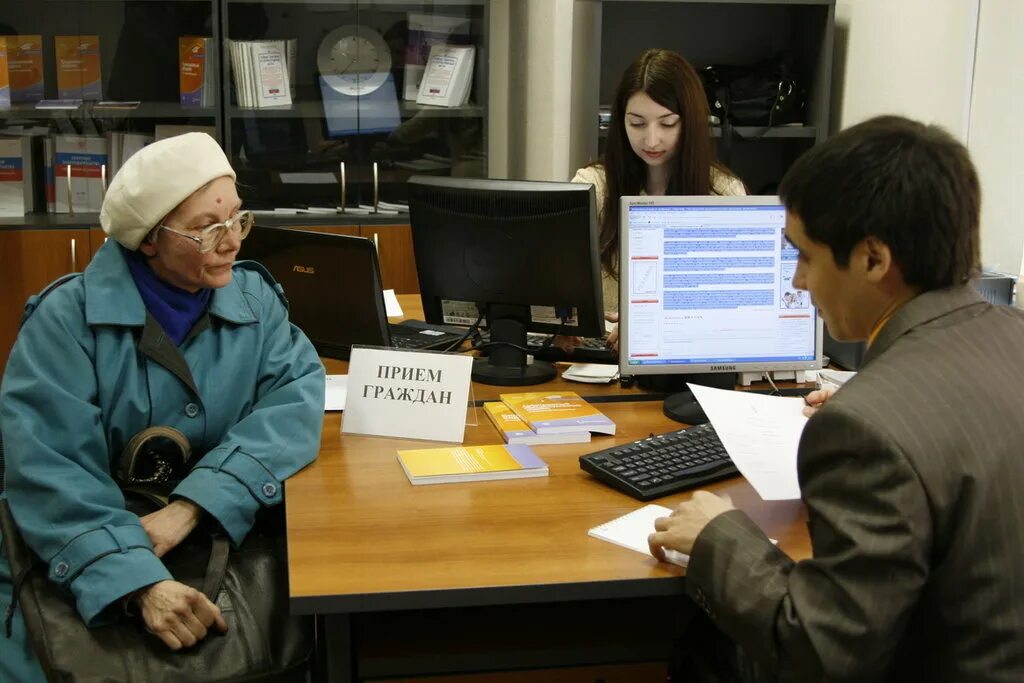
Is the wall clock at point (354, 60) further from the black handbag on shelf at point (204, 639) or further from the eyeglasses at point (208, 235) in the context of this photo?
the black handbag on shelf at point (204, 639)

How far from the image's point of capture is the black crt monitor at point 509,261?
2260 mm

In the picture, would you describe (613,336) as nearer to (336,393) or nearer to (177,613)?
(336,393)

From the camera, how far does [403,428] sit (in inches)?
Answer: 78.5

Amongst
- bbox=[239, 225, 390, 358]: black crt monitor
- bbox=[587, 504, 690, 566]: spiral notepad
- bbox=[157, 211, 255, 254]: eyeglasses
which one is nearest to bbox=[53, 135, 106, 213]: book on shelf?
bbox=[239, 225, 390, 358]: black crt monitor

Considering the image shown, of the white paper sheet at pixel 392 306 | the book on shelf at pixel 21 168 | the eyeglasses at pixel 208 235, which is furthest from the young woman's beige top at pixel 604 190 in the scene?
the book on shelf at pixel 21 168

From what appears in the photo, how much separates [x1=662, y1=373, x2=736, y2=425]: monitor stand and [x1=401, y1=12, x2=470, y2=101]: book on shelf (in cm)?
242

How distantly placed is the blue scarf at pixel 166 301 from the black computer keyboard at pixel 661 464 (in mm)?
708

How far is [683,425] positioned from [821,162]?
93cm

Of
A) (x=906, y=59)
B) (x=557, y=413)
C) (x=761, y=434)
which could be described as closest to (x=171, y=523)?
(x=557, y=413)

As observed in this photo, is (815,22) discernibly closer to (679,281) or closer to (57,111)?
(679,281)

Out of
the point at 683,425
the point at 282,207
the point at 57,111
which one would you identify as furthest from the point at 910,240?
the point at 57,111

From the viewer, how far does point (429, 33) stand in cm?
429

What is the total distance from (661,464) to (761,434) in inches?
6.6

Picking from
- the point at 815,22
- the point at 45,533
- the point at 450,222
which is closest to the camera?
the point at 45,533
